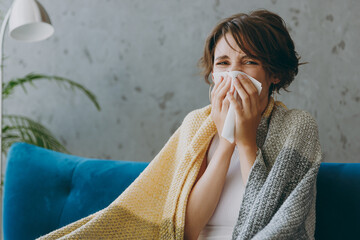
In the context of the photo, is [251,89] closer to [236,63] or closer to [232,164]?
[236,63]

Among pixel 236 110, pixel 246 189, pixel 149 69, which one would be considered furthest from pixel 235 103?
pixel 149 69

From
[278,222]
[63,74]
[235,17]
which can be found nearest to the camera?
[278,222]

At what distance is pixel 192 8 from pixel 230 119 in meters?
0.96

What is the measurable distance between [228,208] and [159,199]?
0.71 feet

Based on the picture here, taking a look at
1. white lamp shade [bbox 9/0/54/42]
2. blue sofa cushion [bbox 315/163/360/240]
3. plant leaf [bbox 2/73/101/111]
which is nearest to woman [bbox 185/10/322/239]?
blue sofa cushion [bbox 315/163/360/240]

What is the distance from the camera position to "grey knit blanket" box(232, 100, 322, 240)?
91 cm

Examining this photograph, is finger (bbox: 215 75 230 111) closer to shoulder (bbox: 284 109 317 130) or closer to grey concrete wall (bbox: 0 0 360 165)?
shoulder (bbox: 284 109 317 130)

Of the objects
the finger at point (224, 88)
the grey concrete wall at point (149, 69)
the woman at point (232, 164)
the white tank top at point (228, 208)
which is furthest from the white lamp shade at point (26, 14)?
the white tank top at point (228, 208)

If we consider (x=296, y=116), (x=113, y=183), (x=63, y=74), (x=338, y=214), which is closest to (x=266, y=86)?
(x=296, y=116)

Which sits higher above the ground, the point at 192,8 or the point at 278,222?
the point at 192,8

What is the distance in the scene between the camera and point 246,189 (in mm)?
1005

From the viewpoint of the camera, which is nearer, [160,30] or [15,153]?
[15,153]

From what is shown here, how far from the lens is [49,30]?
168 cm

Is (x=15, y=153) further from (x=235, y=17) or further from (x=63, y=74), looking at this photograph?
(x=235, y=17)
